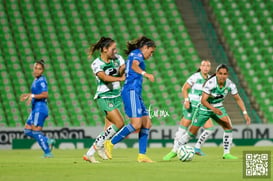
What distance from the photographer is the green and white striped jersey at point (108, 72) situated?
46.6 ft

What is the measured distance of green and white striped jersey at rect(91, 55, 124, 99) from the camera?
14.2m

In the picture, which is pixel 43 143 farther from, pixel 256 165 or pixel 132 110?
pixel 256 165

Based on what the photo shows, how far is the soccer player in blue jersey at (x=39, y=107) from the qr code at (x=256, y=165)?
21.2ft

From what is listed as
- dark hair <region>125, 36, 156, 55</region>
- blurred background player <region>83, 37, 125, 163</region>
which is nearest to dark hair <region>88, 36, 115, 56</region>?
blurred background player <region>83, 37, 125, 163</region>

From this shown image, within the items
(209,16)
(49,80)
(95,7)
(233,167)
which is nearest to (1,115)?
(49,80)

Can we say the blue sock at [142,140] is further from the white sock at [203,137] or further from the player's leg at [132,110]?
the white sock at [203,137]

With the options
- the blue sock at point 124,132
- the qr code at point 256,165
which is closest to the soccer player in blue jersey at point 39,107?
the blue sock at point 124,132

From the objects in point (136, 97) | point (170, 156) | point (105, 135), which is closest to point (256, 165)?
point (136, 97)

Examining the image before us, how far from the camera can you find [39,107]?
56.2ft

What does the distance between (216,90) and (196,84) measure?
2.60m

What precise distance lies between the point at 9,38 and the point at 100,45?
43.3ft

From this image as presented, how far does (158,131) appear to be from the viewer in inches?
912

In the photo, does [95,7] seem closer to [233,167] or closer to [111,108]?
[111,108]

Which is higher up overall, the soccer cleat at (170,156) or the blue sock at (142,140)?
the blue sock at (142,140)
